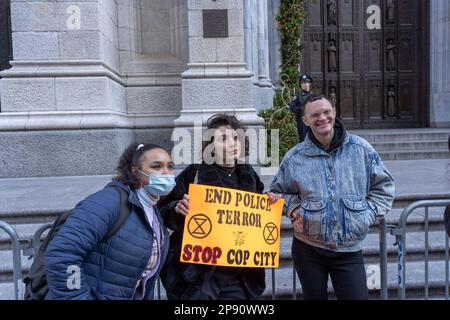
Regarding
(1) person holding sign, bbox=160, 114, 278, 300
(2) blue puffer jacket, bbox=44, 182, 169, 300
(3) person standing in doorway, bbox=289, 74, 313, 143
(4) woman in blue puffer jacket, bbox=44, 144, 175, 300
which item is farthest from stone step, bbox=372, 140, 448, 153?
(2) blue puffer jacket, bbox=44, 182, 169, 300

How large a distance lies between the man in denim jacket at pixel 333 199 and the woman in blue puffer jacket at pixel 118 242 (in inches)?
34.4

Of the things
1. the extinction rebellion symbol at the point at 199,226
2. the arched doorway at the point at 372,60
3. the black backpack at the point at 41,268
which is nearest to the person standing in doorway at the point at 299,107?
the arched doorway at the point at 372,60

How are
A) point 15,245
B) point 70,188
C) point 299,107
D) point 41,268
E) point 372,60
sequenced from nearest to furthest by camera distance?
1. point 41,268
2. point 15,245
3. point 70,188
4. point 299,107
5. point 372,60

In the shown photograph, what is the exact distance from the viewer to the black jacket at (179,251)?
9.53ft

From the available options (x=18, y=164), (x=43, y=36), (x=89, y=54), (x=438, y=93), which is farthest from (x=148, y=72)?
(x=438, y=93)

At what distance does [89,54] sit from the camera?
27.9ft

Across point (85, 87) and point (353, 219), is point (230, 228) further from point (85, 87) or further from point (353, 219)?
point (85, 87)

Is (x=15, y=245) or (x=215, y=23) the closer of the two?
(x=15, y=245)

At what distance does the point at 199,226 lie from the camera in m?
2.94

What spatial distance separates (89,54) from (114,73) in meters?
0.85

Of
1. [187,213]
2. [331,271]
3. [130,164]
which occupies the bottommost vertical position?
[331,271]

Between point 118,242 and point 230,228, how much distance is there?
2.80 feet

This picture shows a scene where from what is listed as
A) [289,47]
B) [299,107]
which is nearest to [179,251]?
[299,107]

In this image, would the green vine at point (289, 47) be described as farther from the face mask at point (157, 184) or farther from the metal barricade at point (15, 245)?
the face mask at point (157, 184)
